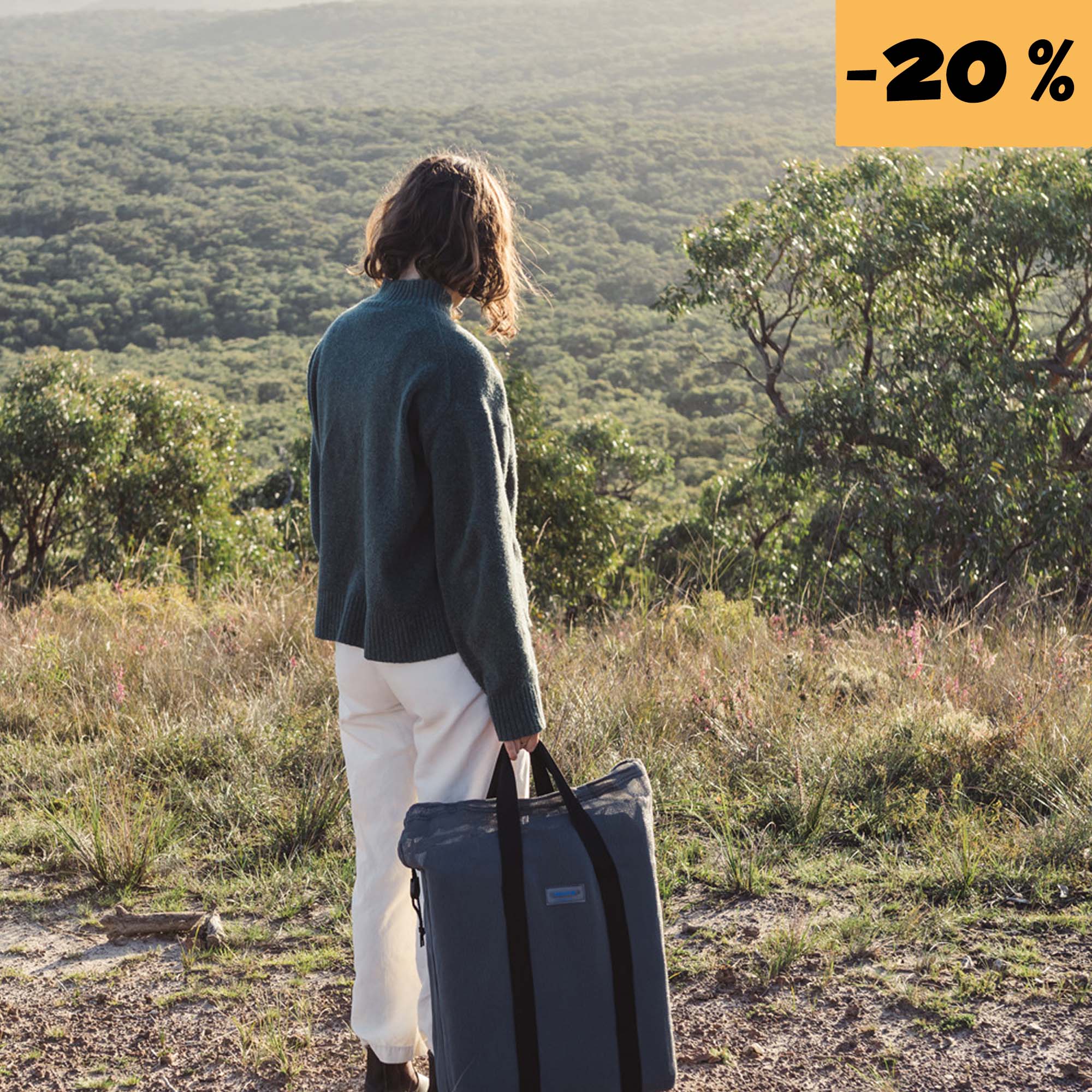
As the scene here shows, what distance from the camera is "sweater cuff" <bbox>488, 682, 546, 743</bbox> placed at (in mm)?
1747

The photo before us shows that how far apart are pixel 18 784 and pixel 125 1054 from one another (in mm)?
1555

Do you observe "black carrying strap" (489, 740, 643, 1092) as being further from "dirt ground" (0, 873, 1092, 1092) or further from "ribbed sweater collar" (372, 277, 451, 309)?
"ribbed sweater collar" (372, 277, 451, 309)

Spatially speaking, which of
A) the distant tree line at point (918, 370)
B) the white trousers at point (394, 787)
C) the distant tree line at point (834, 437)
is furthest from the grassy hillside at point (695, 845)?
the distant tree line at point (918, 370)

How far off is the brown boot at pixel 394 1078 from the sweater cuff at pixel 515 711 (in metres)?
0.73

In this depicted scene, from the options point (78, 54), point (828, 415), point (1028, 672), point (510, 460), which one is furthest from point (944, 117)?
point (78, 54)

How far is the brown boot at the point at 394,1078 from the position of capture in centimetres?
201

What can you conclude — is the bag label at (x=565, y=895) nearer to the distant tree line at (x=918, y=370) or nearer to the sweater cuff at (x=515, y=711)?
the sweater cuff at (x=515, y=711)

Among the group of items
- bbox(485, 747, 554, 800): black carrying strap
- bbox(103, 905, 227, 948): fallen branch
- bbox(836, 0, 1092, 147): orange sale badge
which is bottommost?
bbox(103, 905, 227, 948): fallen branch

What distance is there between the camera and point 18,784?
11.5 ft

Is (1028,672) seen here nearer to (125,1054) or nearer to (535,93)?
(125,1054)

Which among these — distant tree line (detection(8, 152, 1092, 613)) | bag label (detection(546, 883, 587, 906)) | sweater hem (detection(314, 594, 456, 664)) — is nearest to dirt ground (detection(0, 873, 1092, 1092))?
bag label (detection(546, 883, 587, 906))

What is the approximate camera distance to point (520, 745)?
5.83 ft

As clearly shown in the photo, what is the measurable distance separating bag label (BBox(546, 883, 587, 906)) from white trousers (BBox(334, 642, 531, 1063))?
23 cm

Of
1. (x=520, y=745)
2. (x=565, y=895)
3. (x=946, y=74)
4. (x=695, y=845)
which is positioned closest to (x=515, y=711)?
(x=520, y=745)
